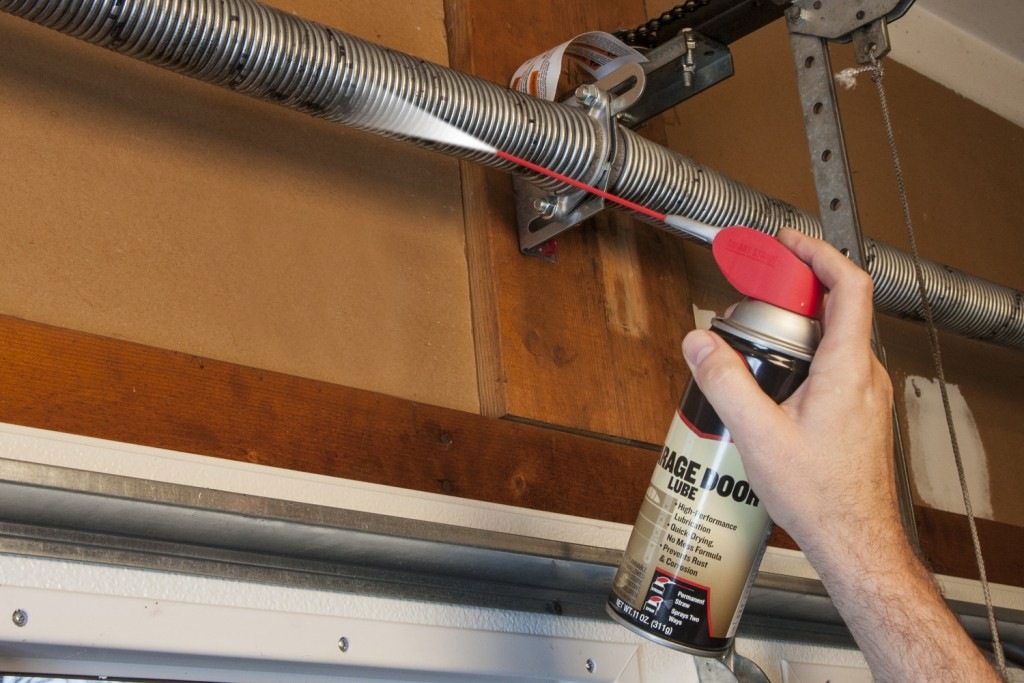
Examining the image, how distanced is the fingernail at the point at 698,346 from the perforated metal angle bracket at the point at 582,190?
396 mm

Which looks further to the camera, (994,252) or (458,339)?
(994,252)

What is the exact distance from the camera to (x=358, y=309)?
106 cm

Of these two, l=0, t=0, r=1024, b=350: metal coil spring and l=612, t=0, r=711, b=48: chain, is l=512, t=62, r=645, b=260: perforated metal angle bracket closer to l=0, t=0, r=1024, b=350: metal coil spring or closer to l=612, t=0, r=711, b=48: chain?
l=0, t=0, r=1024, b=350: metal coil spring

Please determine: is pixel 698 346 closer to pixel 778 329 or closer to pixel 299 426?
pixel 778 329

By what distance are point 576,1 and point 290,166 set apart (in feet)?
1.86

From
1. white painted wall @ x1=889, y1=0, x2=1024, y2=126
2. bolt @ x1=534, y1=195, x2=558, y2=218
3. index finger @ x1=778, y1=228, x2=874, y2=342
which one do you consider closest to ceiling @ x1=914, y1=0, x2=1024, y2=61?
white painted wall @ x1=889, y1=0, x2=1024, y2=126

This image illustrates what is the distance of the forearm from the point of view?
685 millimetres

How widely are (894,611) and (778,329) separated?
208 mm

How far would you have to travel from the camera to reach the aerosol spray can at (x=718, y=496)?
2.37 ft

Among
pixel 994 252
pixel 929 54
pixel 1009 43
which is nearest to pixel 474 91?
pixel 994 252

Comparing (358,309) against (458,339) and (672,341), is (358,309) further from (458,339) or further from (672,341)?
(672,341)

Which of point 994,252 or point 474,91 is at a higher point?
point 994,252

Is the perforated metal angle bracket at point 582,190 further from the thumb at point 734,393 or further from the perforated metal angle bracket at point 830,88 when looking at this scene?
the thumb at point 734,393

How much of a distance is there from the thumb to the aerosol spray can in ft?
0.11
